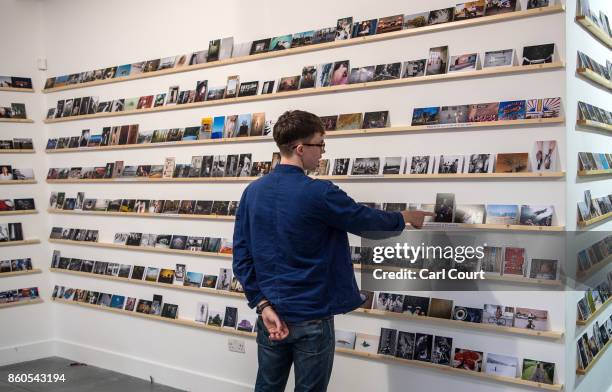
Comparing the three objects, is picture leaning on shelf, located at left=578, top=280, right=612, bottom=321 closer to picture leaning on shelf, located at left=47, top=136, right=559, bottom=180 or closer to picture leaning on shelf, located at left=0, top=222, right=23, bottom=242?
picture leaning on shelf, located at left=47, top=136, right=559, bottom=180

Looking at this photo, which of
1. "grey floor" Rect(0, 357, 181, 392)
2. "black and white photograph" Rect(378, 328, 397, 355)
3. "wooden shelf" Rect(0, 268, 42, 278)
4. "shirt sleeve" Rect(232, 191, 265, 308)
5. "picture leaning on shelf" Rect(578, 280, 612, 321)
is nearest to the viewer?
"shirt sleeve" Rect(232, 191, 265, 308)

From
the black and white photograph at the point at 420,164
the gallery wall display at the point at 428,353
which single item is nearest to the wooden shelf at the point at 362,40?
the black and white photograph at the point at 420,164

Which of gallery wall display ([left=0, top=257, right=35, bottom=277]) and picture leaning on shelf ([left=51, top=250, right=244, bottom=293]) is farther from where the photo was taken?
gallery wall display ([left=0, top=257, right=35, bottom=277])

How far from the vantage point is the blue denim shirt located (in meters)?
2.38

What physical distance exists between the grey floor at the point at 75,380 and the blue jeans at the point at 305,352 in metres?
2.11

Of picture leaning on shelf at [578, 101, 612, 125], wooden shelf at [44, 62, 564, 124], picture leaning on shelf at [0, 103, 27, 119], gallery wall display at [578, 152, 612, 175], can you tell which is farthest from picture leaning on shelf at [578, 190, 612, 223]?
picture leaning on shelf at [0, 103, 27, 119]

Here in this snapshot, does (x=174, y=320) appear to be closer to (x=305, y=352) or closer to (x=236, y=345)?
(x=236, y=345)

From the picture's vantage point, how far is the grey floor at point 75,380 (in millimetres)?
4338

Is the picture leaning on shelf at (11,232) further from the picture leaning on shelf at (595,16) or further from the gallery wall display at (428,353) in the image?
the picture leaning on shelf at (595,16)

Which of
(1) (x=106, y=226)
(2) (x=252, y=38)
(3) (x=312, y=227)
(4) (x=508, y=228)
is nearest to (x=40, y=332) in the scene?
(1) (x=106, y=226)

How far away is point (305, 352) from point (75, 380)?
2.89 meters

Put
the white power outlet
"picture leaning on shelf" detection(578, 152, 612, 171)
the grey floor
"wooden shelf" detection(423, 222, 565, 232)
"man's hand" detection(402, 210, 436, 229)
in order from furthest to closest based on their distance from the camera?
the grey floor
the white power outlet
"picture leaning on shelf" detection(578, 152, 612, 171)
"wooden shelf" detection(423, 222, 565, 232)
"man's hand" detection(402, 210, 436, 229)

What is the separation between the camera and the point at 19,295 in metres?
5.12

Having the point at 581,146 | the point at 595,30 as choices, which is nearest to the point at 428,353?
the point at 581,146
